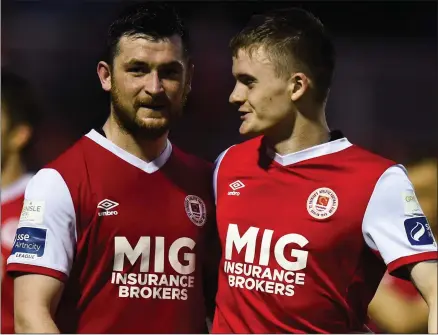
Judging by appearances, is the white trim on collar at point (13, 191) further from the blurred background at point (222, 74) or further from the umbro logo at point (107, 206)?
the umbro logo at point (107, 206)

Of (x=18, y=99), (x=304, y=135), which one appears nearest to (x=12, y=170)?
(x=18, y=99)

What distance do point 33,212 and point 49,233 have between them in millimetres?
103

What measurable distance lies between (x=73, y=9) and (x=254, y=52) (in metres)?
1.68

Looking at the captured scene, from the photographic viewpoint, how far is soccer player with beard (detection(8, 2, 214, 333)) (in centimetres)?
306

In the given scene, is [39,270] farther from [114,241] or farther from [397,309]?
[397,309]

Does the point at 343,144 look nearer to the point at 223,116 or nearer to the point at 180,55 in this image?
the point at 180,55

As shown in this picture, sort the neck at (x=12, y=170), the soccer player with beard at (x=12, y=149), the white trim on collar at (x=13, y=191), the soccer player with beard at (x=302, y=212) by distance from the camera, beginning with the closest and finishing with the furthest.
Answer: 1. the soccer player with beard at (x=302, y=212)
2. the soccer player with beard at (x=12, y=149)
3. the white trim on collar at (x=13, y=191)
4. the neck at (x=12, y=170)

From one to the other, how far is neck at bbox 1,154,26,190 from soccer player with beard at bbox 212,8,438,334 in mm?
1593

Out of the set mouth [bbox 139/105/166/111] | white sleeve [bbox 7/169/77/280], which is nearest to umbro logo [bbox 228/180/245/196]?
mouth [bbox 139/105/166/111]

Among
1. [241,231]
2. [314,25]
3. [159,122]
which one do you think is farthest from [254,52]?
[241,231]

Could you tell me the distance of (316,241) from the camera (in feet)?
9.98

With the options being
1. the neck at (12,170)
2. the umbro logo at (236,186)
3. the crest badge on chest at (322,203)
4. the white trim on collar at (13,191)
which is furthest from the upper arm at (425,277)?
the neck at (12,170)

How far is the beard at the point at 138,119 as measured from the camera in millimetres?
3191

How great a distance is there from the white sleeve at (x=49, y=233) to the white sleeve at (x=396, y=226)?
3.63 ft
